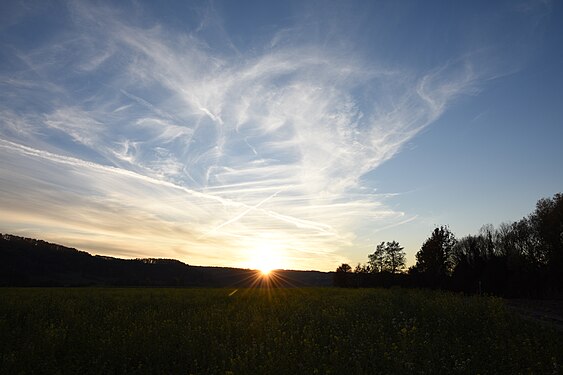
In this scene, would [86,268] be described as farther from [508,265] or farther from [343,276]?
[508,265]

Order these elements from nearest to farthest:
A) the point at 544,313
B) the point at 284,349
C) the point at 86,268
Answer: the point at 284,349 → the point at 544,313 → the point at 86,268

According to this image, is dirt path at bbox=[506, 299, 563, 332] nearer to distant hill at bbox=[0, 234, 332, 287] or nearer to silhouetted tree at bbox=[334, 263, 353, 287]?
silhouetted tree at bbox=[334, 263, 353, 287]

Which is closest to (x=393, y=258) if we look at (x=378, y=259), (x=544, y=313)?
(x=378, y=259)

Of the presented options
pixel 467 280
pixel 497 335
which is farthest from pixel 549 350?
pixel 467 280

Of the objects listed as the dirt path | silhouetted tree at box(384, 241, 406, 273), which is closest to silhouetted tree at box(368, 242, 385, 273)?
silhouetted tree at box(384, 241, 406, 273)

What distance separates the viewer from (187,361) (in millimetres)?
8383

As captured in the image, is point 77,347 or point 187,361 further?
point 77,347

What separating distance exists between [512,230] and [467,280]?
29.1 meters

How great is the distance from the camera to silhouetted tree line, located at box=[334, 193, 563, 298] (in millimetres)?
43750

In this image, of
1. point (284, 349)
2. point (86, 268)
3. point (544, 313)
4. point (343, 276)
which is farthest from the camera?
point (86, 268)

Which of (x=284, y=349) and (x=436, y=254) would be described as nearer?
(x=284, y=349)

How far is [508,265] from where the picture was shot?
2066 inches

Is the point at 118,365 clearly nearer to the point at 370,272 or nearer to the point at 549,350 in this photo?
the point at 549,350

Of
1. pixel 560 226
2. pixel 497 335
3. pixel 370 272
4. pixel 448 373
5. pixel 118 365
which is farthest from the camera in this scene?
pixel 370 272
